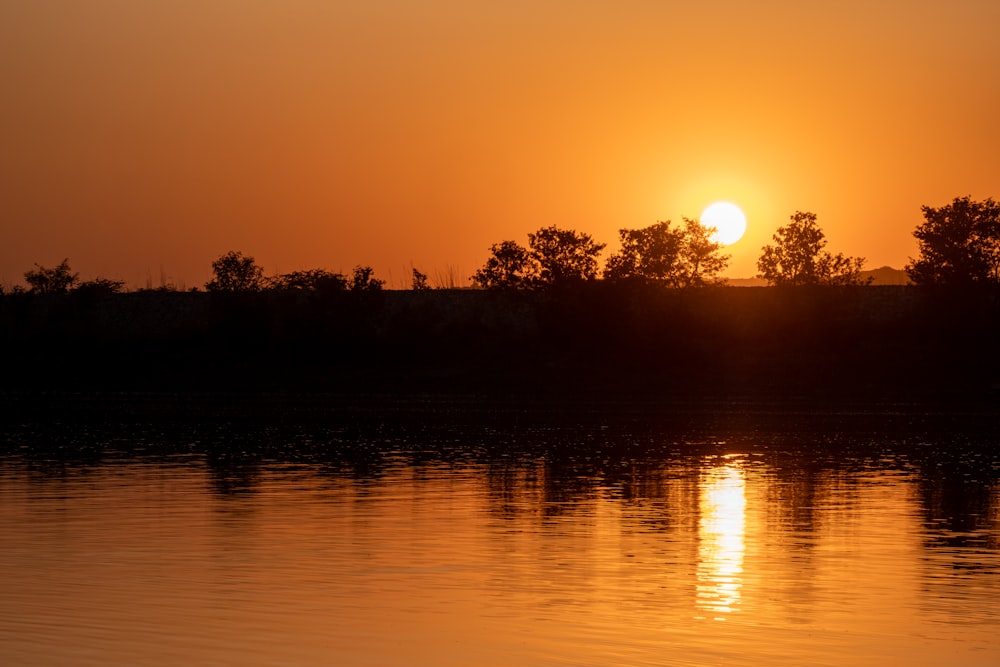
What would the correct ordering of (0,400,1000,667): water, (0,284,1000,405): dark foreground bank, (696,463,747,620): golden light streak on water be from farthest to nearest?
(0,284,1000,405): dark foreground bank < (696,463,747,620): golden light streak on water < (0,400,1000,667): water

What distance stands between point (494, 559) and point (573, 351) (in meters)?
65.9

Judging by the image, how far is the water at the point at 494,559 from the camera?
52.0 feet

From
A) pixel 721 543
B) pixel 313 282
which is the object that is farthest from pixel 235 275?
pixel 721 543

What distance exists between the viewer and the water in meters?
15.8

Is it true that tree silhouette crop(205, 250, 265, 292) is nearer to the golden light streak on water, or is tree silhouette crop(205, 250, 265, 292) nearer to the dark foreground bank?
the dark foreground bank

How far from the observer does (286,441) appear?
153ft

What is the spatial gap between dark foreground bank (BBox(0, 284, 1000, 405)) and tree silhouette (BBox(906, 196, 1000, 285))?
227cm

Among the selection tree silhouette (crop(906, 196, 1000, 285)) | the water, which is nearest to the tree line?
tree silhouette (crop(906, 196, 1000, 285))

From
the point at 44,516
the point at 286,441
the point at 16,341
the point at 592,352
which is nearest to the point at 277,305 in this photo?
the point at 16,341

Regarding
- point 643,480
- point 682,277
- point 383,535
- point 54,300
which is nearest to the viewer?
point 383,535

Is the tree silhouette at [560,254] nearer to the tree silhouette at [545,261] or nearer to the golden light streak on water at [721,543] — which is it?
the tree silhouette at [545,261]

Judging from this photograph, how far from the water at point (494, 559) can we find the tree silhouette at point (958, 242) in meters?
53.2

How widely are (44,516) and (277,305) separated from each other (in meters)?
74.4

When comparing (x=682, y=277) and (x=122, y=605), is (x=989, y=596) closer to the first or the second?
(x=122, y=605)
